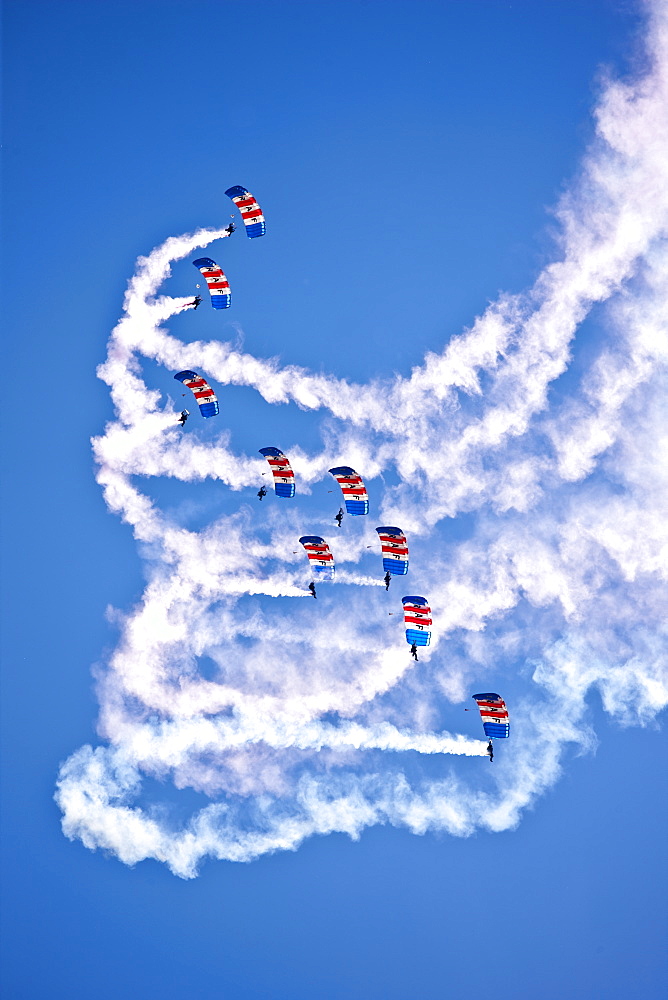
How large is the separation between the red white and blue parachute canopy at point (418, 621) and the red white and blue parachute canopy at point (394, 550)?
1.27 m

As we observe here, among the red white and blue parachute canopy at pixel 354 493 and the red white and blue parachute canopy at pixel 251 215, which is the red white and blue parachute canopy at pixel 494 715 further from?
the red white and blue parachute canopy at pixel 251 215

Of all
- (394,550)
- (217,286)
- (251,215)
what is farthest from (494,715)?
(251,215)

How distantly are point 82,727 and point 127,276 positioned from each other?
60.7ft

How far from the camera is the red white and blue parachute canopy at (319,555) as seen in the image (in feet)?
168

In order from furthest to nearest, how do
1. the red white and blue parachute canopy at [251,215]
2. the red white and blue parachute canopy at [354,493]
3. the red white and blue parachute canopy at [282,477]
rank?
1. the red white and blue parachute canopy at [251,215]
2. the red white and blue parachute canopy at [282,477]
3. the red white and blue parachute canopy at [354,493]

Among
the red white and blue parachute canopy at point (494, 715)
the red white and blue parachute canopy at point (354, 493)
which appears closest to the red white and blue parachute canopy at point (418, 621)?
the red white and blue parachute canopy at point (494, 715)

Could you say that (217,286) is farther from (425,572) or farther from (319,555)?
(425,572)

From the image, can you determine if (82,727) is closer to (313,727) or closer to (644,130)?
(313,727)

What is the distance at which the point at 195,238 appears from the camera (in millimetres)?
57562

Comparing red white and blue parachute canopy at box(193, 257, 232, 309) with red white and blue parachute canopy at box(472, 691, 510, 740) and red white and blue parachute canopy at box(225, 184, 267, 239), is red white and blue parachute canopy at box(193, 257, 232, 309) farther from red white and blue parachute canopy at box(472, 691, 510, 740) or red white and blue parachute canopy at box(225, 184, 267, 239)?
red white and blue parachute canopy at box(472, 691, 510, 740)

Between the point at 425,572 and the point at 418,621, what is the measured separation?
169 inches

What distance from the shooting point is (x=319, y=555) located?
51.9m

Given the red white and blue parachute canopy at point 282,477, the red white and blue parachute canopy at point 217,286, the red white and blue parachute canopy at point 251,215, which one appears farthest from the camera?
the red white and blue parachute canopy at point 217,286

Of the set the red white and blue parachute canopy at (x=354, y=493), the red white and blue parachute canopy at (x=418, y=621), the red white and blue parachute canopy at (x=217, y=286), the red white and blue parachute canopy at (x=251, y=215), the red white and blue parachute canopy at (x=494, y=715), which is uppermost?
the red white and blue parachute canopy at (x=251, y=215)
